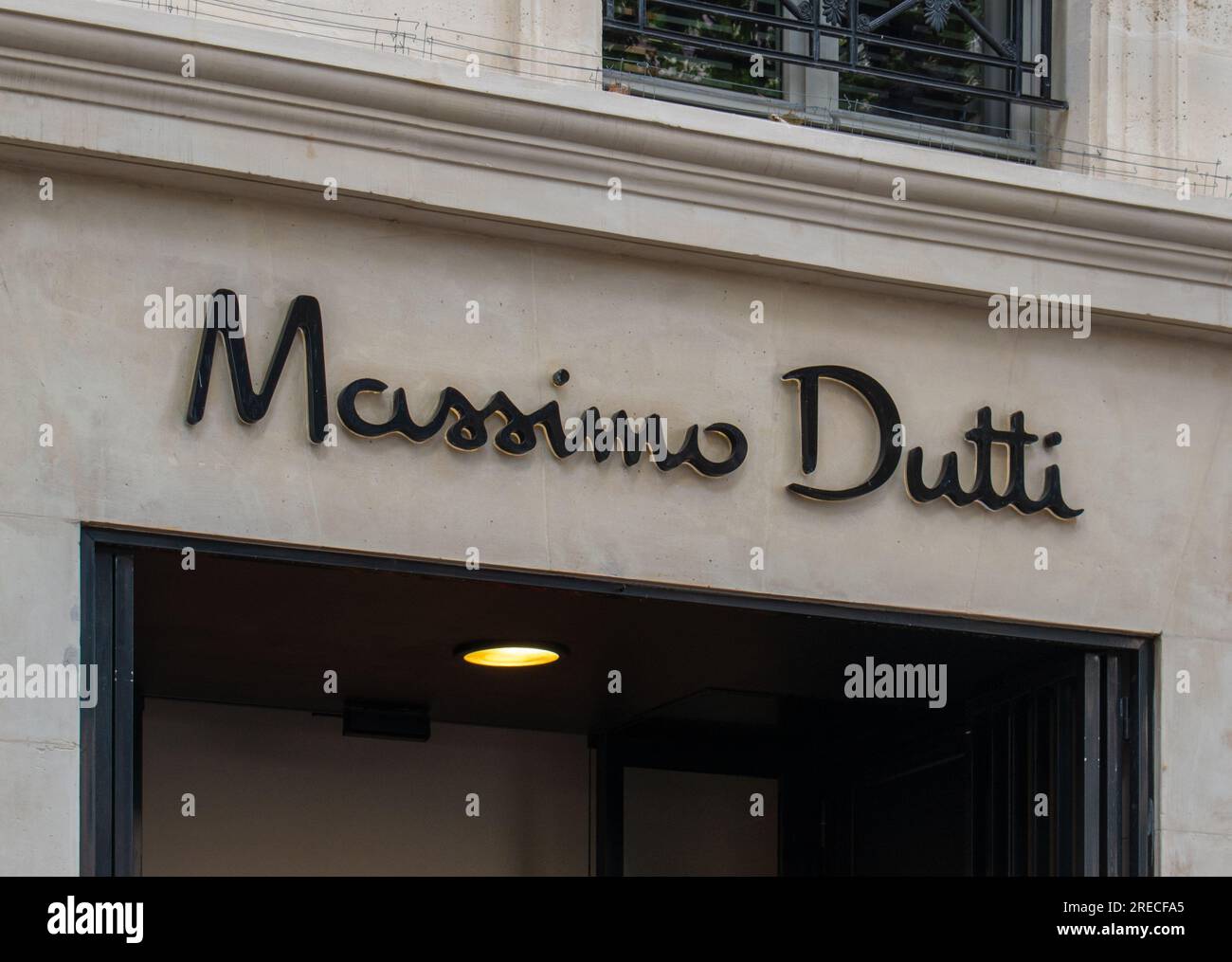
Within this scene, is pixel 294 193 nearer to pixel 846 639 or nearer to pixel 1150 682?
pixel 846 639

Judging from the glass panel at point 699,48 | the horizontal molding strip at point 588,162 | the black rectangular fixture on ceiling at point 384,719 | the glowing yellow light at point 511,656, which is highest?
the glass panel at point 699,48

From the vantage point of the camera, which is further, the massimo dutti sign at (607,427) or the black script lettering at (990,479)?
the black script lettering at (990,479)

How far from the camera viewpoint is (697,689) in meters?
10.1

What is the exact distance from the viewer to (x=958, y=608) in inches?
320

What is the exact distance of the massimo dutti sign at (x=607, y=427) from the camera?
723cm

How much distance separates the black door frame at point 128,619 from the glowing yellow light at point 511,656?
1708mm

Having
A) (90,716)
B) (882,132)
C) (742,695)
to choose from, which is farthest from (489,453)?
(742,695)

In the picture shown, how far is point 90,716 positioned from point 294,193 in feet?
5.97

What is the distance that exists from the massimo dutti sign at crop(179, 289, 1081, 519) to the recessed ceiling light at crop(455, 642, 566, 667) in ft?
5.97

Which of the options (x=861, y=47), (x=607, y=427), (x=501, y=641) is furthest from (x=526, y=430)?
(x=861, y=47)

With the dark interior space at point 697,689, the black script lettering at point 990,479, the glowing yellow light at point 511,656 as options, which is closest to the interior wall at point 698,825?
the dark interior space at point 697,689

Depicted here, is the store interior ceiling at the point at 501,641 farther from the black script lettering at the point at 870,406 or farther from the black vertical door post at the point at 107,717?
the black script lettering at the point at 870,406

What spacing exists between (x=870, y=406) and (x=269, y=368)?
2.20 metres
